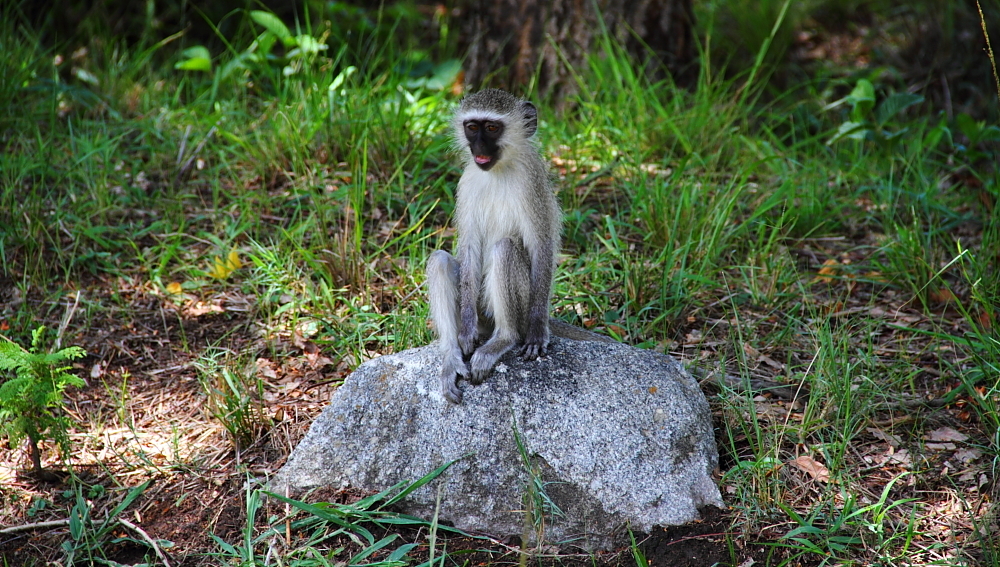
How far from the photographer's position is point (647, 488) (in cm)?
344

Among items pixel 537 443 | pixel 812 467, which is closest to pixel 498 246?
pixel 537 443

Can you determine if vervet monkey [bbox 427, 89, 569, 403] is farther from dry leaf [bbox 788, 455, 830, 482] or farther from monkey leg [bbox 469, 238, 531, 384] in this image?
dry leaf [bbox 788, 455, 830, 482]

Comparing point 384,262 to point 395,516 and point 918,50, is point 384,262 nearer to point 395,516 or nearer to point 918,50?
point 395,516

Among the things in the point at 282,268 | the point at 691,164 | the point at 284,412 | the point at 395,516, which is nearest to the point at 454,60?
the point at 691,164

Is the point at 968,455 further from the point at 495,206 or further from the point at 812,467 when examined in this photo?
the point at 495,206

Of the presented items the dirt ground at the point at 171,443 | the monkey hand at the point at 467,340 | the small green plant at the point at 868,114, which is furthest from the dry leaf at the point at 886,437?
the small green plant at the point at 868,114

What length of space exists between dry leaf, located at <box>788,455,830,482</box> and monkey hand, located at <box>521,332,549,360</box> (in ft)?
3.71

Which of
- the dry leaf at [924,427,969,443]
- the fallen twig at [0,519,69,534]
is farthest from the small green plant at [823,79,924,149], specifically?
the fallen twig at [0,519,69,534]

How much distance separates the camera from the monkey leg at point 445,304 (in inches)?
148

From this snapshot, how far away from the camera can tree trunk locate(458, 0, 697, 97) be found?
21.3ft

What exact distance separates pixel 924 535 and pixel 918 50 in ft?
19.6

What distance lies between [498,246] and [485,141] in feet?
1.53

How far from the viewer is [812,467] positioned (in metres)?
3.63

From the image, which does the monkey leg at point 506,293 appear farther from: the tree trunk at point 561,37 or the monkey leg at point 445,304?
the tree trunk at point 561,37
